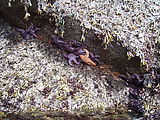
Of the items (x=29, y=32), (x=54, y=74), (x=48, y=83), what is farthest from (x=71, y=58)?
(x=29, y=32)

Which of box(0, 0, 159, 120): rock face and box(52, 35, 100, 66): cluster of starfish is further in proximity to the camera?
box(52, 35, 100, 66): cluster of starfish

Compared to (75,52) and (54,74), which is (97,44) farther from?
(54,74)

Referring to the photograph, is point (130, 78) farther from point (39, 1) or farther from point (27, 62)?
point (39, 1)

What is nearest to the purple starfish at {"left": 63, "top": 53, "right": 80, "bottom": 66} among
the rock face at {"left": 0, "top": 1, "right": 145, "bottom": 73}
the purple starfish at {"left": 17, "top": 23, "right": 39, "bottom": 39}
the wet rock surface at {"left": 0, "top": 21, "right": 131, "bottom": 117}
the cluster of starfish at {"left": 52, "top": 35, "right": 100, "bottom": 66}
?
the cluster of starfish at {"left": 52, "top": 35, "right": 100, "bottom": 66}

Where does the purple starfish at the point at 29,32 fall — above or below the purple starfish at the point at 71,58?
above

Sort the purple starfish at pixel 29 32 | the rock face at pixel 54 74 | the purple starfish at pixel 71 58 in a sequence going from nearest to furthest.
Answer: the rock face at pixel 54 74 < the purple starfish at pixel 71 58 < the purple starfish at pixel 29 32

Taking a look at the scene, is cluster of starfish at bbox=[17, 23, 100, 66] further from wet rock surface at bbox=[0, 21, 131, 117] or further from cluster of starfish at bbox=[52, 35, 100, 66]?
wet rock surface at bbox=[0, 21, 131, 117]

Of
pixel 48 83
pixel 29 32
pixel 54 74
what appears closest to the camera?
pixel 48 83

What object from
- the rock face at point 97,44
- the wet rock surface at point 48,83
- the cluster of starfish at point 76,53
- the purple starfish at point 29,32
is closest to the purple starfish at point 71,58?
the cluster of starfish at point 76,53

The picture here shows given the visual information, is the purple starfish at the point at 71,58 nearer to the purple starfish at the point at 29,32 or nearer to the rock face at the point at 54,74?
the rock face at the point at 54,74
